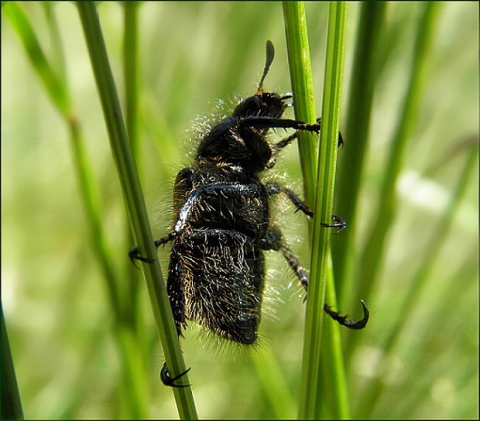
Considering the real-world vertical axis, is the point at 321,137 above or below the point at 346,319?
above

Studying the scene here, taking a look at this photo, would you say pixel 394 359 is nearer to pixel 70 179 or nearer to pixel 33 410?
pixel 33 410

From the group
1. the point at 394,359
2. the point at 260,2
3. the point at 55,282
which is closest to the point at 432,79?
the point at 260,2

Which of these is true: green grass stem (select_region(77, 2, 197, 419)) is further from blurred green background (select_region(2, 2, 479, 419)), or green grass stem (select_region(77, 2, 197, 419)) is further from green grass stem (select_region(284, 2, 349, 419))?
blurred green background (select_region(2, 2, 479, 419))

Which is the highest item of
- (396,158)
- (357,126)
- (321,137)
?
(321,137)

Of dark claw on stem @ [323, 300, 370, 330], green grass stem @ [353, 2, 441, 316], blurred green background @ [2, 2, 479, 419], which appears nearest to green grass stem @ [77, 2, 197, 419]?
dark claw on stem @ [323, 300, 370, 330]

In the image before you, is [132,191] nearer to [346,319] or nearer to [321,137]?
[321,137]

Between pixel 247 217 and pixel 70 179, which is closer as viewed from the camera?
pixel 247 217

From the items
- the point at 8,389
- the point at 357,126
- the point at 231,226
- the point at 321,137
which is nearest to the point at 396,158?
the point at 357,126
